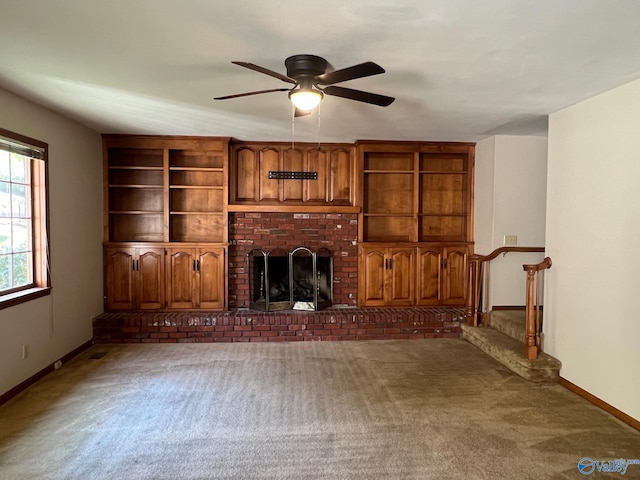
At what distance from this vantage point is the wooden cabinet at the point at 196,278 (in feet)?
16.2

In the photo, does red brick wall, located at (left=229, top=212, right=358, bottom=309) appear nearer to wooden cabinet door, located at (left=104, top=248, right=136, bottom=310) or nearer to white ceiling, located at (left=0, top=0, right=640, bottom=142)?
wooden cabinet door, located at (left=104, top=248, right=136, bottom=310)

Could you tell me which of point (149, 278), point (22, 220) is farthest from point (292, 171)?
point (22, 220)

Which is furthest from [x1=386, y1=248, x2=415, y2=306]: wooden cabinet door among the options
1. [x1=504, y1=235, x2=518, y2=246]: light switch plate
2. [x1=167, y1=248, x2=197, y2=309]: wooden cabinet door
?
[x1=167, y1=248, x2=197, y2=309]: wooden cabinet door

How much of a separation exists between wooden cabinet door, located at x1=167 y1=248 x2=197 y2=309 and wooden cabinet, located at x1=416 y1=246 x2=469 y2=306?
2976 millimetres

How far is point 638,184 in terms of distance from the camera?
9.11 feet

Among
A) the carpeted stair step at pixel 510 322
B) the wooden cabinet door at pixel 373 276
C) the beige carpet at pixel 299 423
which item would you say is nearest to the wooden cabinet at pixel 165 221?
the beige carpet at pixel 299 423

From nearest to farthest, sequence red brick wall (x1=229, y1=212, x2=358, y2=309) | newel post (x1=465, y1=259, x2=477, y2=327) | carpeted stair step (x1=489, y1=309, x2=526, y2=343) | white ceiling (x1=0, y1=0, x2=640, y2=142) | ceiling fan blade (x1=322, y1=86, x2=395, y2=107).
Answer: white ceiling (x1=0, y1=0, x2=640, y2=142)
ceiling fan blade (x1=322, y1=86, x2=395, y2=107)
carpeted stair step (x1=489, y1=309, x2=526, y2=343)
newel post (x1=465, y1=259, x2=477, y2=327)
red brick wall (x1=229, y1=212, x2=358, y2=309)

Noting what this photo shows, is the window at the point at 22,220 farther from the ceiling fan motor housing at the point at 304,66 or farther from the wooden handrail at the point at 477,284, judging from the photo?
the wooden handrail at the point at 477,284

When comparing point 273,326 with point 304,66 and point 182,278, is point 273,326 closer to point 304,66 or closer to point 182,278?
point 182,278

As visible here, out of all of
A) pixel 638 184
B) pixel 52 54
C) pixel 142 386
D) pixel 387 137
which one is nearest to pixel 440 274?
pixel 387 137

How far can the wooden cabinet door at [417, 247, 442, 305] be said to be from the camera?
17.0 ft

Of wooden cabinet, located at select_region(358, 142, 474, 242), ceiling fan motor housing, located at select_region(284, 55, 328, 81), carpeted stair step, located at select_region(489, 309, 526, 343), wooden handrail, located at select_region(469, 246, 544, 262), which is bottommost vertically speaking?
carpeted stair step, located at select_region(489, 309, 526, 343)

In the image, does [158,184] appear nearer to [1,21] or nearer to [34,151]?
[34,151]

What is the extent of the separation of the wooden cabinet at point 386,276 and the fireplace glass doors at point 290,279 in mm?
468
